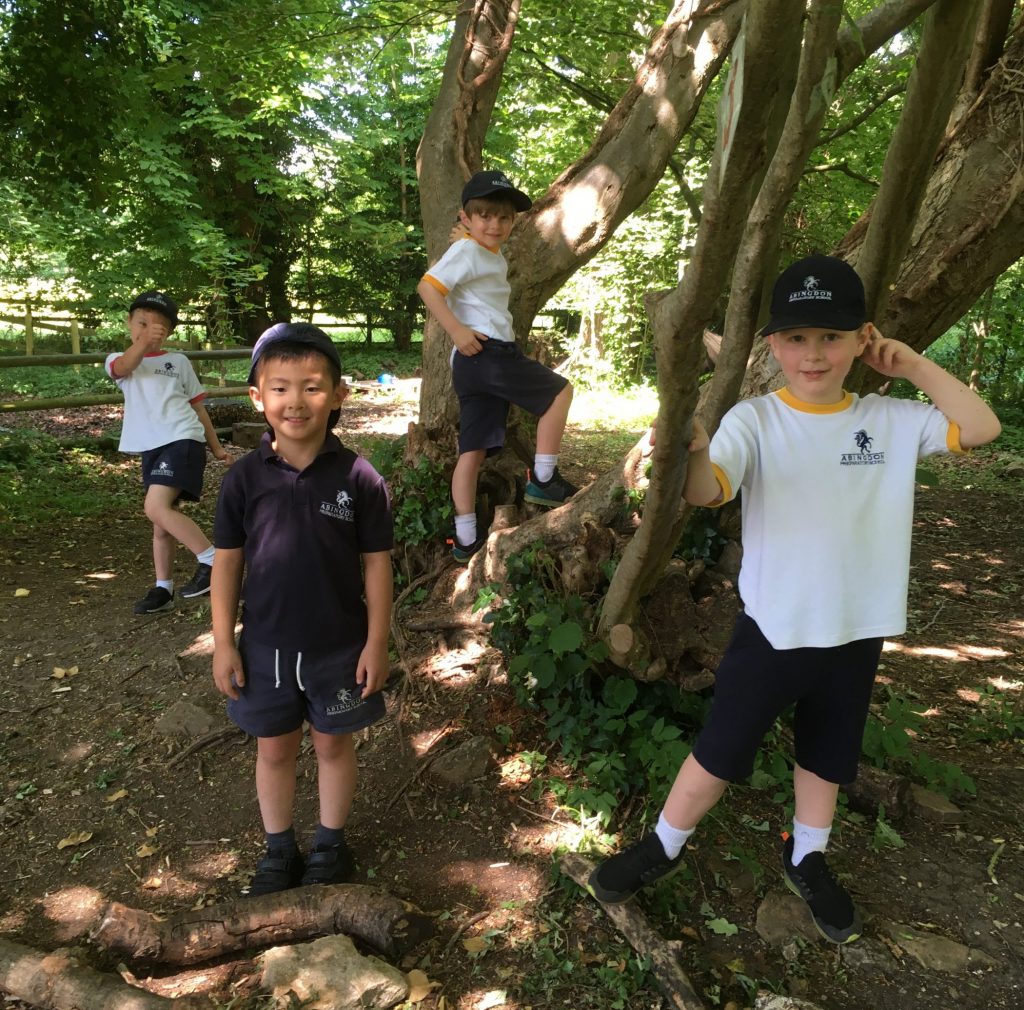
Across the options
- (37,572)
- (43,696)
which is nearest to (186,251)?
(37,572)

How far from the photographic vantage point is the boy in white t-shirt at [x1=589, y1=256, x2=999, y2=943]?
6.29ft

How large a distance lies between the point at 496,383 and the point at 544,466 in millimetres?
496

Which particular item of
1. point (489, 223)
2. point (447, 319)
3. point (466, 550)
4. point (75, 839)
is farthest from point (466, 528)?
point (75, 839)

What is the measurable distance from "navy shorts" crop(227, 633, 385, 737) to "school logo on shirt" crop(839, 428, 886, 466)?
1476mm

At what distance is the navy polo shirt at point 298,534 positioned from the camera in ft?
7.32

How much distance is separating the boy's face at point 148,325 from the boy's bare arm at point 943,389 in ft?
11.7

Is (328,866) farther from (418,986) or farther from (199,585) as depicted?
(199,585)

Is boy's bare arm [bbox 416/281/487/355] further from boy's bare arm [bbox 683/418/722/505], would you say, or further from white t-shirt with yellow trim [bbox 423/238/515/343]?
boy's bare arm [bbox 683/418/722/505]

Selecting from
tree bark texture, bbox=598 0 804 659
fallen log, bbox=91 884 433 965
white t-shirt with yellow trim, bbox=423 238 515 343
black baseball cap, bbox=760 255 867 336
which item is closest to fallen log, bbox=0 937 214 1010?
fallen log, bbox=91 884 433 965

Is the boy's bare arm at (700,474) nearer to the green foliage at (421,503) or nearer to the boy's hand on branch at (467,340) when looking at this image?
the boy's hand on branch at (467,340)

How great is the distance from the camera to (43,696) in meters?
3.66

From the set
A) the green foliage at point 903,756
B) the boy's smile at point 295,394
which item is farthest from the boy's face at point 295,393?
the green foliage at point 903,756

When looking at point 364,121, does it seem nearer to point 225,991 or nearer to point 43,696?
point 43,696

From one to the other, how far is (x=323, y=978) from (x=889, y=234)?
2681mm
